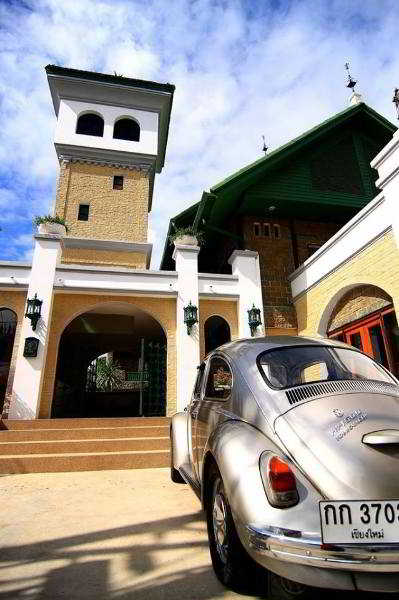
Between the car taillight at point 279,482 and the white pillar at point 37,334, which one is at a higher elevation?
the white pillar at point 37,334

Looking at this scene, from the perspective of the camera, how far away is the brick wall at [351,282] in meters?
6.72

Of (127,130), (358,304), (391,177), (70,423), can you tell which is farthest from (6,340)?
(127,130)

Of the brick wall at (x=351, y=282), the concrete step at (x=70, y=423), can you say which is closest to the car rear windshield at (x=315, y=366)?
the brick wall at (x=351, y=282)

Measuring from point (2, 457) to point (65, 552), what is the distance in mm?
3577

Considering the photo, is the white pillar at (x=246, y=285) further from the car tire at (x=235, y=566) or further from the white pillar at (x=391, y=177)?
the car tire at (x=235, y=566)

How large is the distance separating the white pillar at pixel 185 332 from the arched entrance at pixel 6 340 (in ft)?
14.8

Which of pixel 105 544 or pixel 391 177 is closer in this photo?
pixel 105 544

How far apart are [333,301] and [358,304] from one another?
27.8 inches

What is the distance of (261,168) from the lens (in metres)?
10.8

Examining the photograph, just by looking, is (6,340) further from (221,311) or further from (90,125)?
(90,125)

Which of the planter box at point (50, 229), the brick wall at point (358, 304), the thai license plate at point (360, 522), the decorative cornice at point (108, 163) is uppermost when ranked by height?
the decorative cornice at point (108, 163)

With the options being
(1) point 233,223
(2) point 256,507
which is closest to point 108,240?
(1) point 233,223

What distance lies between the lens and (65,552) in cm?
263

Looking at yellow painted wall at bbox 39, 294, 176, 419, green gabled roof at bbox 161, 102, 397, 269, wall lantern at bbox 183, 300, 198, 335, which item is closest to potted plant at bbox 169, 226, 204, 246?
green gabled roof at bbox 161, 102, 397, 269
